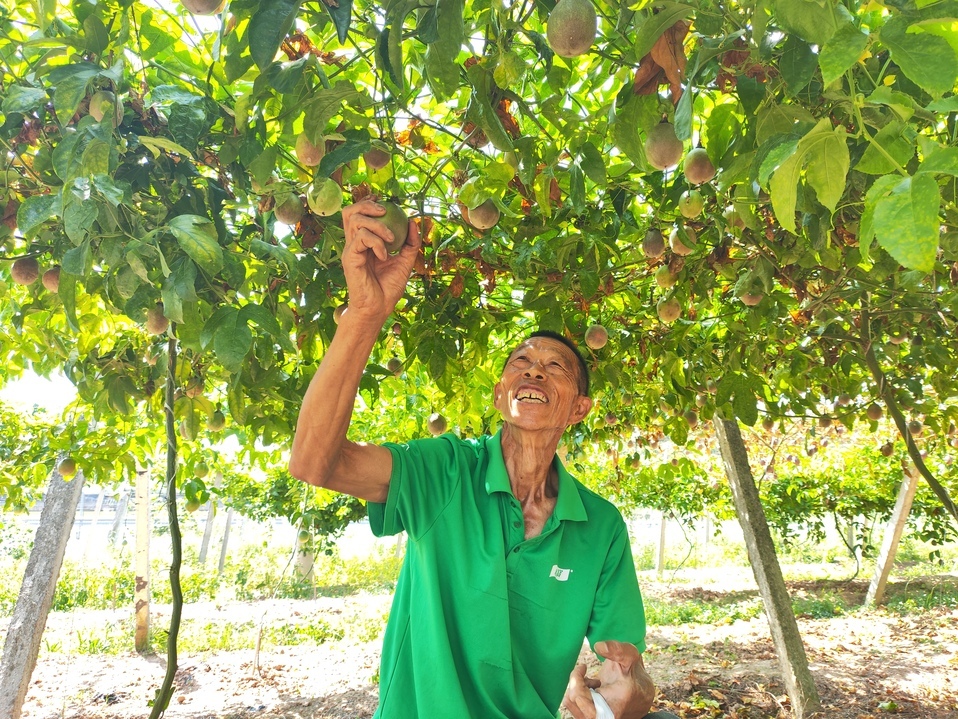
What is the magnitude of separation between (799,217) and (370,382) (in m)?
1.48

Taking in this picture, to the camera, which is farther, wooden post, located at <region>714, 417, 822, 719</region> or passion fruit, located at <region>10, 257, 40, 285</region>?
wooden post, located at <region>714, 417, 822, 719</region>

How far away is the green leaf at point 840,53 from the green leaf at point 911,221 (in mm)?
162

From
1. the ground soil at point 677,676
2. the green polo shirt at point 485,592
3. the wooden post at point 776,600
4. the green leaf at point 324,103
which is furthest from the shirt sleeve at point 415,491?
the ground soil at point 677,676

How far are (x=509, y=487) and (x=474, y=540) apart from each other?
17 centimetres

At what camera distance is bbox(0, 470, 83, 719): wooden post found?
431 cm

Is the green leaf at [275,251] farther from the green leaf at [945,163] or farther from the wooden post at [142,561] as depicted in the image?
the wooden post at [142,561]

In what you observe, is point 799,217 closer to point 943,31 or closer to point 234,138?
point 943,31

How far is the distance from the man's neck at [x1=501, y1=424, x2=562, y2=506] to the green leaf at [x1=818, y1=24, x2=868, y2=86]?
4.42 feet

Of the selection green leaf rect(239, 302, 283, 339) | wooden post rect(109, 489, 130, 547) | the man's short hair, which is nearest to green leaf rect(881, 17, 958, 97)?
green leaf rect(239, 302, 283, 339)

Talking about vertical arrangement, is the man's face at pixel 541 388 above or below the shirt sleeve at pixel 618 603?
above

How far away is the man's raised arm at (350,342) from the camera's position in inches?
59.3

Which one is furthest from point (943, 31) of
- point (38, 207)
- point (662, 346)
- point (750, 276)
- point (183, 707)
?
point (183, 707)

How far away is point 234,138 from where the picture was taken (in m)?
1.63

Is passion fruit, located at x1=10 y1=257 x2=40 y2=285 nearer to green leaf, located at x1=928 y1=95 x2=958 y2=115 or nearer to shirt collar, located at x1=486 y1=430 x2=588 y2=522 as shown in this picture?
shirt collar, located at x1=486 y1=430 x2=588 y2=522
